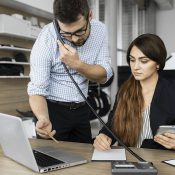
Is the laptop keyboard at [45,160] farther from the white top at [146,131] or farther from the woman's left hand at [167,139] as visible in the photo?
the white top at [146,131]

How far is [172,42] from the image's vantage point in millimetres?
7812

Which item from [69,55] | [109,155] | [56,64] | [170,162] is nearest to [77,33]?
[69,55]

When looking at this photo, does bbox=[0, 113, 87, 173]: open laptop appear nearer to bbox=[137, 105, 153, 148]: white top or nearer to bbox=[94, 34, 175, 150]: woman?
bbox=[94, 34, 175, 150]: woman

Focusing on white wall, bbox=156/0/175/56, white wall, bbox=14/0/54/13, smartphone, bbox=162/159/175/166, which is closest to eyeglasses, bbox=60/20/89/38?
smartphone, bbox=162/159/175/166

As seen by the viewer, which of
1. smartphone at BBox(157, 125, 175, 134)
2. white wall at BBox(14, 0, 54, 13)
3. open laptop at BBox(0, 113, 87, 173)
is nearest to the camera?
open laptop at BBox(0, 113, 87, 173)

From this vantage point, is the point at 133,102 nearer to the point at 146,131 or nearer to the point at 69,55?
the point at 146,131

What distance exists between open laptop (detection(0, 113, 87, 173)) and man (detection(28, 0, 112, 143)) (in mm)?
153

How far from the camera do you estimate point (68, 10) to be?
1.29 metres

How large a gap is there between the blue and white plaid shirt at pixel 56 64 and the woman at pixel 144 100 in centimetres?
16

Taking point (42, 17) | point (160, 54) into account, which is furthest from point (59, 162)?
point (42, 17)

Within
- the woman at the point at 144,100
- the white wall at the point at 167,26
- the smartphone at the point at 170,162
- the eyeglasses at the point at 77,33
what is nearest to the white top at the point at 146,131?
the woman at the point at 144,100

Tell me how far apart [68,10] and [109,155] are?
0.62 meters

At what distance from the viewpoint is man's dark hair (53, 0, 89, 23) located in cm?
129

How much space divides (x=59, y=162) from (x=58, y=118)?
612mm
